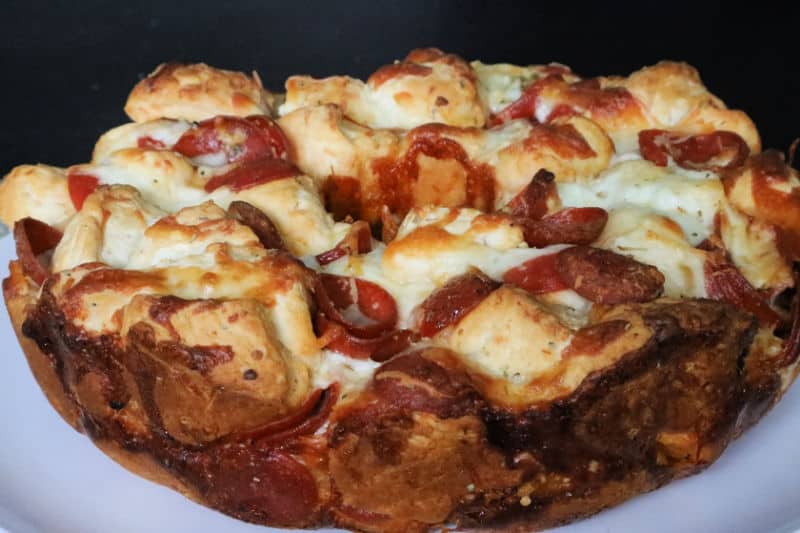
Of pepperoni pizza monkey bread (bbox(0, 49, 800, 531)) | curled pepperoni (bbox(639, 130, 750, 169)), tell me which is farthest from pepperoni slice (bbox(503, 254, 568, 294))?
curled pepperoni (bbox(639, 130, 750, 169))

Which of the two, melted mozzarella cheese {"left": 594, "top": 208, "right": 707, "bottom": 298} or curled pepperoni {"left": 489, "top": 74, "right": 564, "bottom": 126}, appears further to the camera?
curled pepperoni {"left": 489, "top": 74, "right": 564, "bottom": 126}

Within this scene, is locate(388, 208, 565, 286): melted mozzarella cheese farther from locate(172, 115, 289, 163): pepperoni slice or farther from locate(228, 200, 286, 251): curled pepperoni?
locate(172, 115, 289, 163): pepperoni slice

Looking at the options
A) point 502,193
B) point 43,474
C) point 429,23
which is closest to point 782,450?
point 502,193

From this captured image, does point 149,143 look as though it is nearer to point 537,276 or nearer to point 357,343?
point 357,343

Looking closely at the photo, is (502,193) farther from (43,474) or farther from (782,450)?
(43,474)

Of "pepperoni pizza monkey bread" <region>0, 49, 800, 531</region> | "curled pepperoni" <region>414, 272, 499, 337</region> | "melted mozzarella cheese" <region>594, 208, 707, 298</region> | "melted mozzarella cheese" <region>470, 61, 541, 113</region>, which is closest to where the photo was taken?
"pepperoni pizza monkey bread" <region>0, 49, 800, 531</region>

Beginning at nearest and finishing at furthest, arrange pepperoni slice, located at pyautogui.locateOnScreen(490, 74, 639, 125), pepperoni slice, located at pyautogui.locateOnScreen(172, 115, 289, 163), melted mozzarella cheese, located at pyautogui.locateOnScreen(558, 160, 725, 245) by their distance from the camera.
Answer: melted mozzarella cheese, located at pyautogui.locateOnScreen(558, 160, 725, 245)
pepperoni slice, located at pyautogui.locateOnScreen(172, 115, 289, 163)
pepperoni slice, located at pyautogui.locateOnScreen(490, 74, 639, 125)
